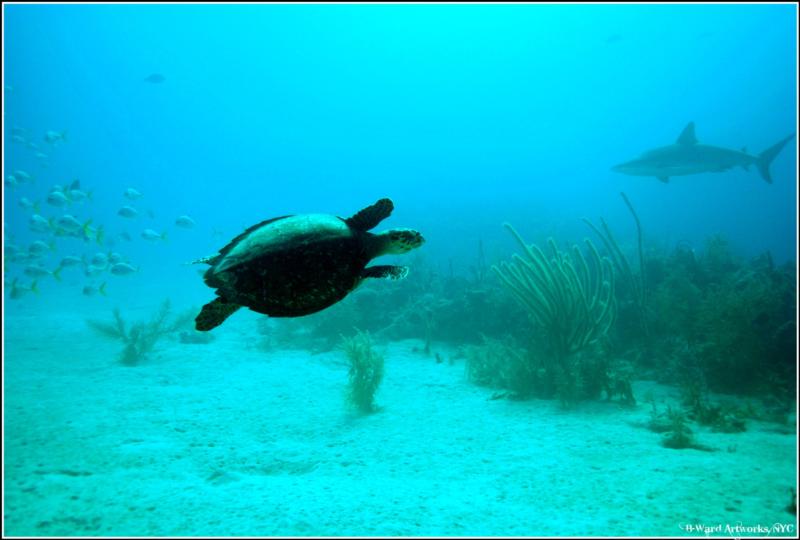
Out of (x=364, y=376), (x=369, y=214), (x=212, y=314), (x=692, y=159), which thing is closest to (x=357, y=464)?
(x=364, y=376)

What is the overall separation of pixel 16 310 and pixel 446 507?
19.9 meters

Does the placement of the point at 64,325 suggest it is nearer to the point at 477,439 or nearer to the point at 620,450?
the point at 477,439

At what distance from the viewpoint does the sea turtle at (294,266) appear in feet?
6.28

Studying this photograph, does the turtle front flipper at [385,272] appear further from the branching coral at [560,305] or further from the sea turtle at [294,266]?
the branching coral at [560,305]

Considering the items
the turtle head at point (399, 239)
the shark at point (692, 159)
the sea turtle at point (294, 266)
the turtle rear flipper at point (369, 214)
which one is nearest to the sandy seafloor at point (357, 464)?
the sea turtle at point (294, 266)

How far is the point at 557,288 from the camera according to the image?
6.42m

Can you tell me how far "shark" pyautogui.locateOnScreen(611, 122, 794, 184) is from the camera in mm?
9562

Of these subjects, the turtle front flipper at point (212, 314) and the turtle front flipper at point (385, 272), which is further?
the turtle front flipper at point (385, 272)

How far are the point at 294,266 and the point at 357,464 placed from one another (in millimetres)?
3270

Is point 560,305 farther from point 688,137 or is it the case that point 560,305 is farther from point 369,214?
point 688,137

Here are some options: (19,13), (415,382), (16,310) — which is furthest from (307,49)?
(415,382)

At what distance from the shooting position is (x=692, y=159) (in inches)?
401

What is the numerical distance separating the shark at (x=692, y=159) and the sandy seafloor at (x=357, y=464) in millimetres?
7188

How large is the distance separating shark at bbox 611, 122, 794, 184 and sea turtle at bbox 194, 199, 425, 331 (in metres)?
11.6
